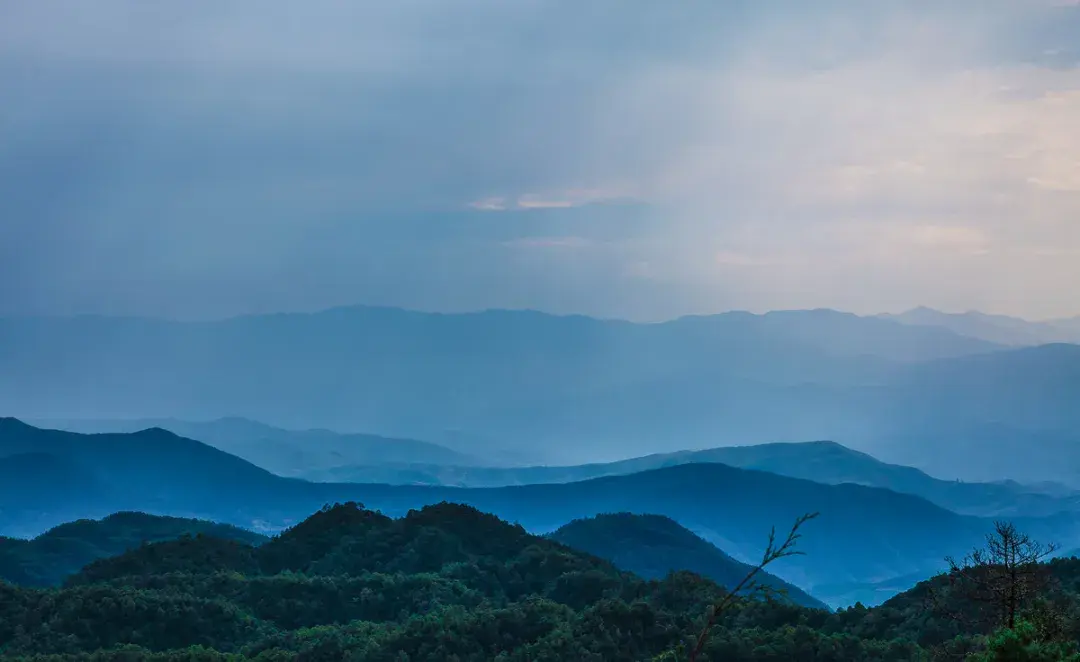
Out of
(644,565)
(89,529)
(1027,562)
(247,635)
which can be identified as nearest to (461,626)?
(247,635)

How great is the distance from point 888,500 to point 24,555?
101023 mm

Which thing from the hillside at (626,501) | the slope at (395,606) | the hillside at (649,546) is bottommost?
the slope at (395,606)

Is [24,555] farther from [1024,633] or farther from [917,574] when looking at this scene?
[917,574]

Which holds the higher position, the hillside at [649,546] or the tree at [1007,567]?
the hillside at [649,546]

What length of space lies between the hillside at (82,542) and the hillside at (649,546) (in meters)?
28.6

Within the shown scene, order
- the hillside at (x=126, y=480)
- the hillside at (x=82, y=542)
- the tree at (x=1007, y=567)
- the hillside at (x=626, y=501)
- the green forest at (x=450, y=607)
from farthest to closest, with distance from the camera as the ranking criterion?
the hillside at (x=126, y=480) < the hillside at (x=626, y=501) < the hillside at (x=82, y=542) < the green forest at (x=450, y=607) < the tree at (x=1007, y=567)

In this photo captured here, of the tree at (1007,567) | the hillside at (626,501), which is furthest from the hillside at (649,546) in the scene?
the tree at (1007,567)

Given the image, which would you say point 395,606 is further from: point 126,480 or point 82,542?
point 126,480

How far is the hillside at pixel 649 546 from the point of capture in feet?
310

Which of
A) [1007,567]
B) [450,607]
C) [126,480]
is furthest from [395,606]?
[126,480]

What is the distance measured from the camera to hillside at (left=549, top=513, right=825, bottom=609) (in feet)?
310

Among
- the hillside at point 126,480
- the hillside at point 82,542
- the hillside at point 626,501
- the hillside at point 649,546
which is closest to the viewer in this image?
the hillside at point 82,542

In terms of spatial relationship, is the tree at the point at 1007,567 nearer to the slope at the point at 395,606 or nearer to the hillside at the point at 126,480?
the slope at the point at 395,606

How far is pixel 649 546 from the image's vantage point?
97.6 meters
